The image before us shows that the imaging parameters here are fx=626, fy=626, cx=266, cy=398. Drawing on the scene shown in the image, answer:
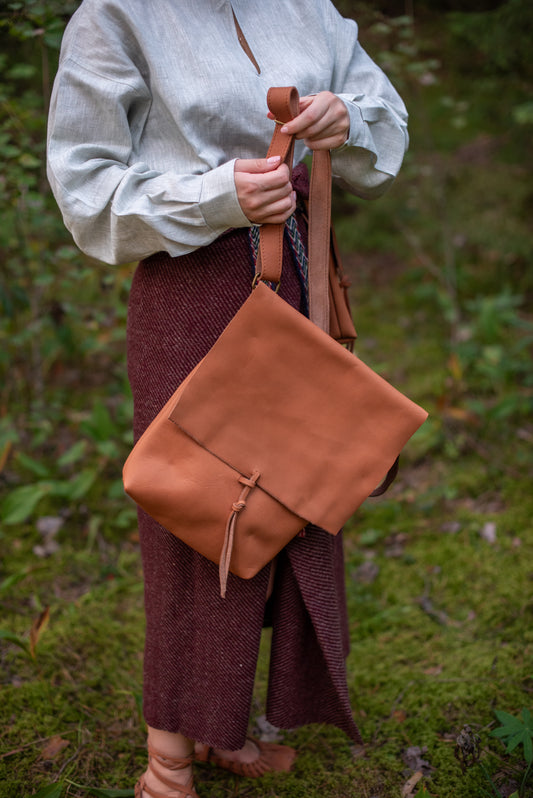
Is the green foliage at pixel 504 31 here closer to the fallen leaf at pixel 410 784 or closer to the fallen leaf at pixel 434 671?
the fallen leaf at pixel 434 671

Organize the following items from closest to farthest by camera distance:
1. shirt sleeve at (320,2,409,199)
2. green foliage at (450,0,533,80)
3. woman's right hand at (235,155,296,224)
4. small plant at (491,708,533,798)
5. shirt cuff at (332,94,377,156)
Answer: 1. woman's right hand at (235,155,296,224)
2. shirt cuff at (332,94,377,156)
3. shirt sleeve at (320,2,409,199)
4. small plant at (491,708,533,798)
5. green foliage at (450,0,533,80)

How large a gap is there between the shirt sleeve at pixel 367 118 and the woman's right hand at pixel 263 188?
0.86 ft

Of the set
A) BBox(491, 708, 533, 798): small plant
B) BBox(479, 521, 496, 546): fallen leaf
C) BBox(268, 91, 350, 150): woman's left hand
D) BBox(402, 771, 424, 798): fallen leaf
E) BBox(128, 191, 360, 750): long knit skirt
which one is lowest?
BBox(479, 521, 496, 546): fallen leaf

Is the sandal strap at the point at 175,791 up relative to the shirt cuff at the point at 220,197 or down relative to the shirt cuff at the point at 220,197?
down

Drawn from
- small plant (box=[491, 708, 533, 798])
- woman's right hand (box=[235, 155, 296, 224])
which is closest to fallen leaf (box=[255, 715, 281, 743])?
small plant (box=[491, 708, 533, 798])

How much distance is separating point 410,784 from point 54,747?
966 mm

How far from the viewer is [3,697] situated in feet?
6.13

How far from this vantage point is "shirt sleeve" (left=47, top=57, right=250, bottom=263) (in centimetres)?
113

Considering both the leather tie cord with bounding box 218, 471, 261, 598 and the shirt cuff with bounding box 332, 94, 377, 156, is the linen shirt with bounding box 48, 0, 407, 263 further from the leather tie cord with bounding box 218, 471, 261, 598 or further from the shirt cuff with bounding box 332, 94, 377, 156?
the leather tie cord with bounding box 218, 471, 261, 598

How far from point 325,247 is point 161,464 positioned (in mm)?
552

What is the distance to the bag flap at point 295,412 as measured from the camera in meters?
1.16

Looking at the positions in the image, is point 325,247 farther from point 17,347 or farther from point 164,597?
point 17,347

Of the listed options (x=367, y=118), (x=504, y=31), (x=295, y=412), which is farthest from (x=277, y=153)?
(x=504, y=31)

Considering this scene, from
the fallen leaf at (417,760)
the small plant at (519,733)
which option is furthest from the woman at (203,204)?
the small plant at (519,733)
